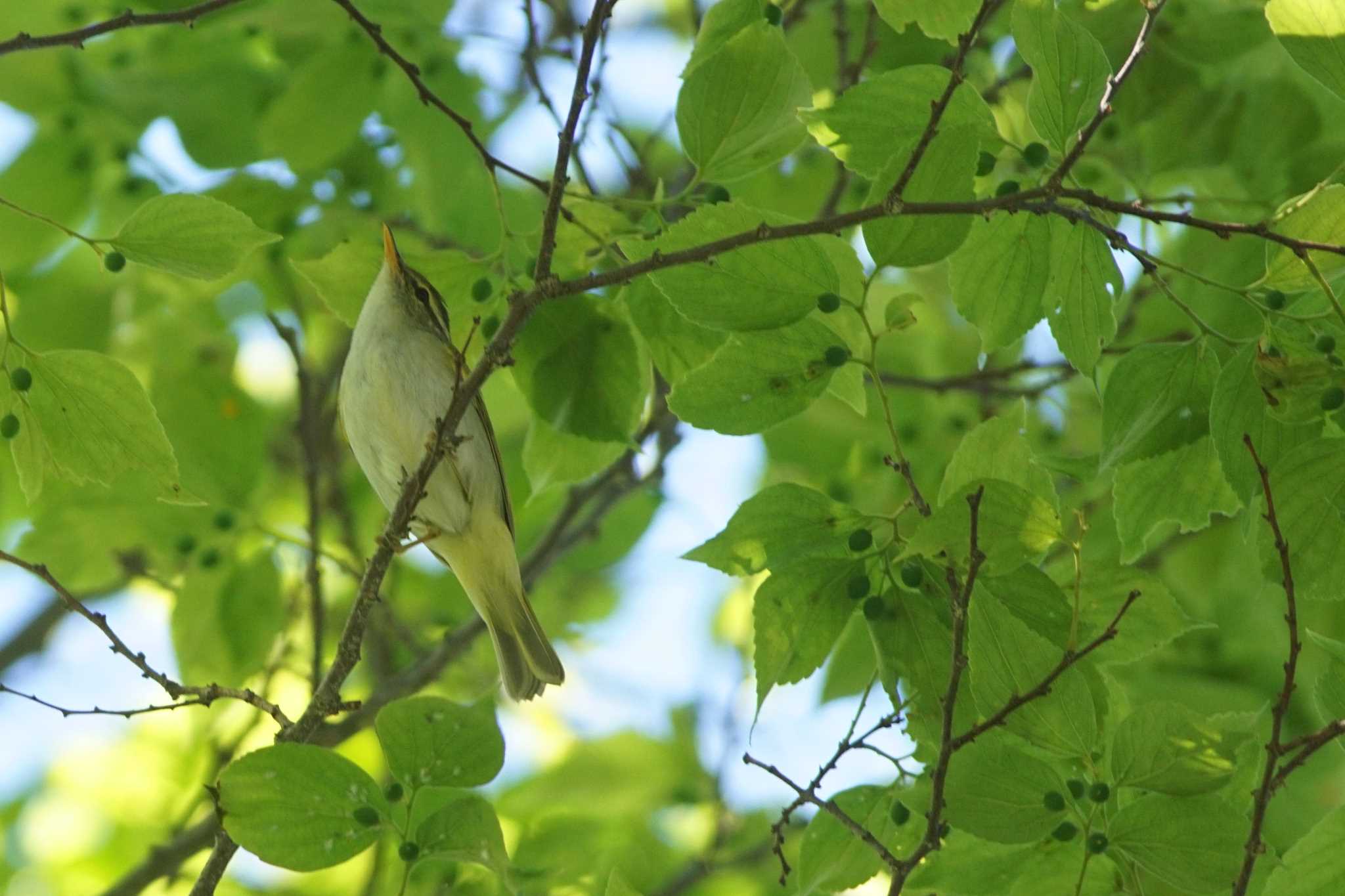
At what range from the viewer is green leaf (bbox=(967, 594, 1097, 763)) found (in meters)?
2.60

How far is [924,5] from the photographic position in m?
2.99

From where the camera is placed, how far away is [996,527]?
2564mm

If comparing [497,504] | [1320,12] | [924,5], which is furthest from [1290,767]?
[497,504]

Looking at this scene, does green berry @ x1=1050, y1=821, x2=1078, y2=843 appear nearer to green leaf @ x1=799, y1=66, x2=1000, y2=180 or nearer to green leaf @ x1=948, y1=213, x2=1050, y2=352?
green leaf @ x1=948, y1=213, x2=1050, y2=352

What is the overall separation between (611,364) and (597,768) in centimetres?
258

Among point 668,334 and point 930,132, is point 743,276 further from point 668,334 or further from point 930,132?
point 668,334

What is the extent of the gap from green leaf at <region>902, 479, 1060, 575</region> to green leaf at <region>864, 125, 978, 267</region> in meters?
0.48

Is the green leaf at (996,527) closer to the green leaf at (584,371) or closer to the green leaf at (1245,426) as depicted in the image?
the green leaf at (1245,426)

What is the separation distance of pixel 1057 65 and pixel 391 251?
8.37 feet

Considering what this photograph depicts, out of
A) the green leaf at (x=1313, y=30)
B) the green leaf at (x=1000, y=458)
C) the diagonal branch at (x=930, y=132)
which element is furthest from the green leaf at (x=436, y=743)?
the green leaf at (x=1313, y=30)

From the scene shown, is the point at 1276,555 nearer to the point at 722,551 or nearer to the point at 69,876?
the point at 722,551

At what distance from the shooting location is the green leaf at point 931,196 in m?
2.59

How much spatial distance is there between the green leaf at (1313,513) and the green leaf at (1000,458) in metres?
0.47

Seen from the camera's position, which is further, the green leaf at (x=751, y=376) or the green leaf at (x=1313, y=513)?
the green leaf at (x=751, y=376)
